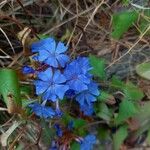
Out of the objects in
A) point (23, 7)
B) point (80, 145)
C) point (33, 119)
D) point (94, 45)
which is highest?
point (23, 7)

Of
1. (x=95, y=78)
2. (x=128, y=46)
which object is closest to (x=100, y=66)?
(x=95, y=78)

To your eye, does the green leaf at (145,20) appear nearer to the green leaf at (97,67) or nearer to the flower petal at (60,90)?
the green leaf at (97,67)

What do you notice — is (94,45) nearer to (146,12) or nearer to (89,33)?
(89,33)

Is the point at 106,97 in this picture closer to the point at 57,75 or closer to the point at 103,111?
the point at 103,111

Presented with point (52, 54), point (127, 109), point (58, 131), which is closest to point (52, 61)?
point (52, 54)

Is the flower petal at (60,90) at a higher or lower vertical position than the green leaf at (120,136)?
higher

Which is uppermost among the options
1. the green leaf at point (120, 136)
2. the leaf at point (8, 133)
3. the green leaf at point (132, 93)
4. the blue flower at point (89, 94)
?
the blue flower at point (89, 94)

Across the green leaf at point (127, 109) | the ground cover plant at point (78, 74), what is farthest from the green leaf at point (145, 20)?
the green leaf at point (127, 109)
